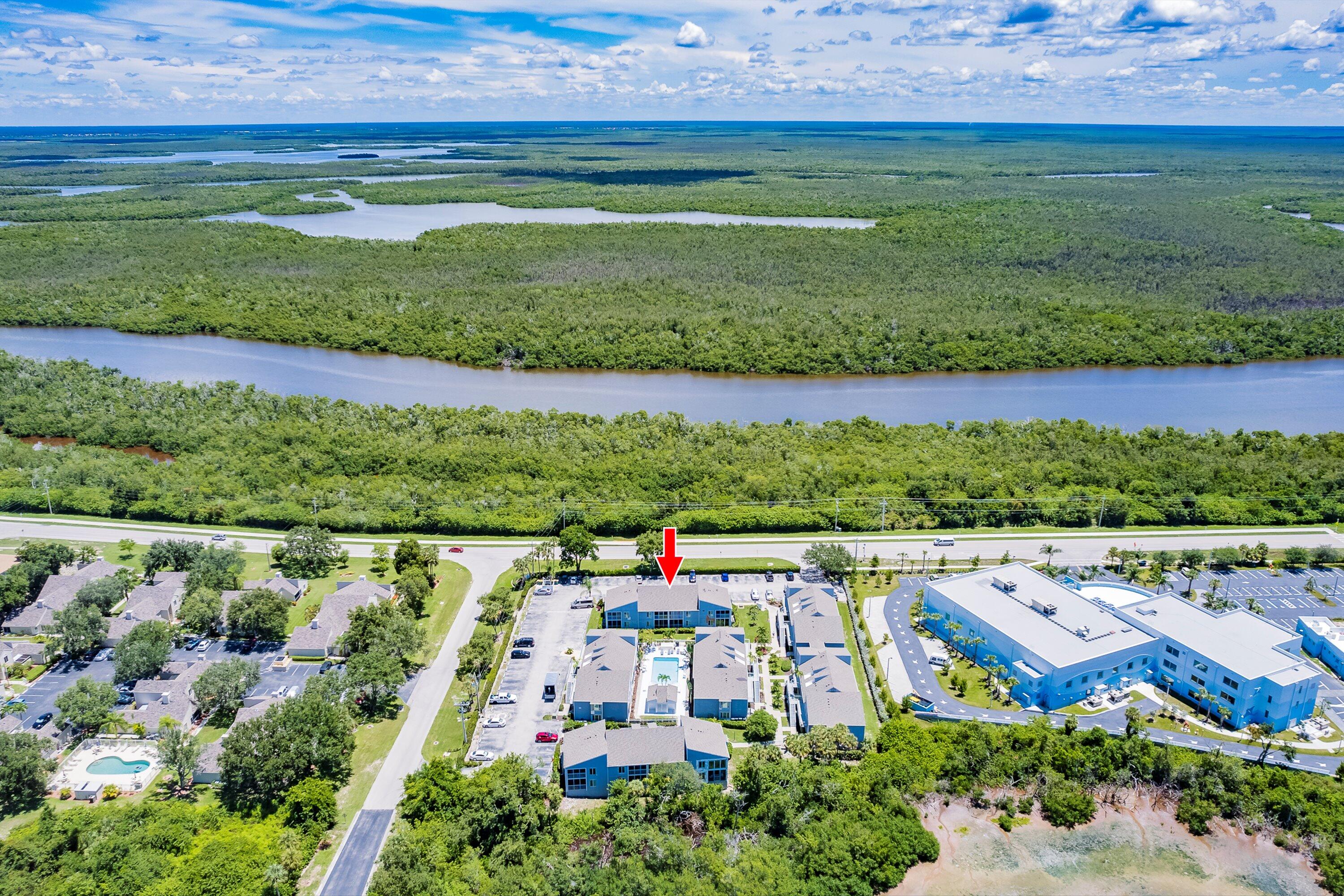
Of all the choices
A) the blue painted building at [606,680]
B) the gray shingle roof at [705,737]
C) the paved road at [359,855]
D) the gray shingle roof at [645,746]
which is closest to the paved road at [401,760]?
the paved road at [359,855]

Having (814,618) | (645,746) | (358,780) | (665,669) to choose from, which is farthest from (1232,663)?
(358,780)

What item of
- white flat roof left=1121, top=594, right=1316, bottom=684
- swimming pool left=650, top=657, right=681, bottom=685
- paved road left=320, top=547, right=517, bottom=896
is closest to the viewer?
paved road left=320, top=547, right=517, bottom=896

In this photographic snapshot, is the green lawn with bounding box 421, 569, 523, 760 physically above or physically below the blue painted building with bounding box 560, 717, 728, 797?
below

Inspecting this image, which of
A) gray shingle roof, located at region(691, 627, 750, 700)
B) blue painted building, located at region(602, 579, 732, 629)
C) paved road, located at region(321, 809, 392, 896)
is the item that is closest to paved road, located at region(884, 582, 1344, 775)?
gray shingle roof, located at region(691, 627, 750, 700)

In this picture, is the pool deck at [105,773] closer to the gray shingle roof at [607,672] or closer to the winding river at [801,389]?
the gray shingle roof at [607,672]

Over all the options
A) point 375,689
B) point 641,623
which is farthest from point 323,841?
point 641,623

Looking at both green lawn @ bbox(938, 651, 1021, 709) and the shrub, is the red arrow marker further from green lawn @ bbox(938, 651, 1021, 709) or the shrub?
the shrub
